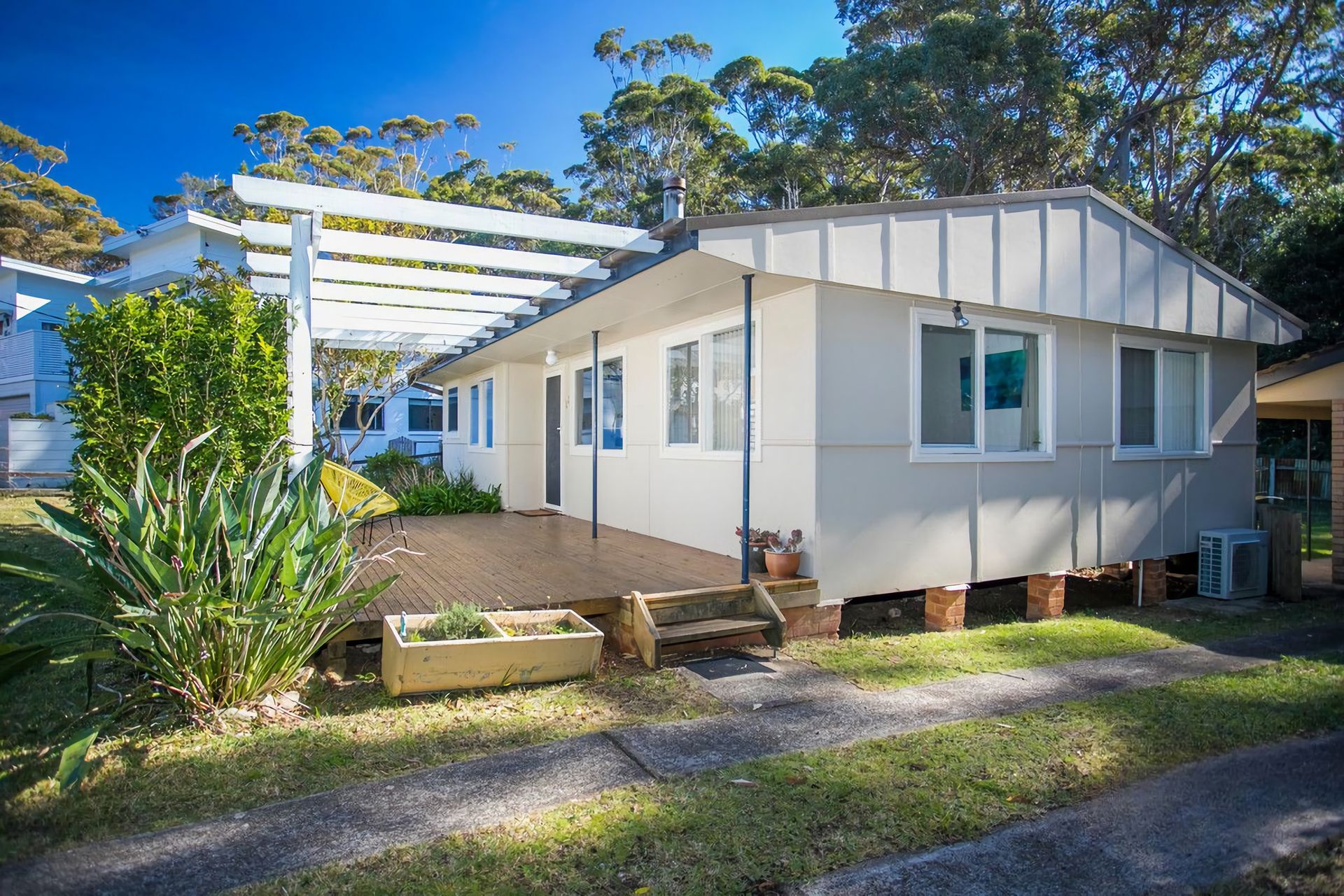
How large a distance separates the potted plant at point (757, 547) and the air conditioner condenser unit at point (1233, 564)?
5.00m

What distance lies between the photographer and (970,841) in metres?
2.85

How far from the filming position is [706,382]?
24.2 ft

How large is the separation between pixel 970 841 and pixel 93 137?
38933mm

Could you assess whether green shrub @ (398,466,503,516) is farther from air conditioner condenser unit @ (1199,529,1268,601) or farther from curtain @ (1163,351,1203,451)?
air conditioner condenser unit @ (1199,529,1268,601)

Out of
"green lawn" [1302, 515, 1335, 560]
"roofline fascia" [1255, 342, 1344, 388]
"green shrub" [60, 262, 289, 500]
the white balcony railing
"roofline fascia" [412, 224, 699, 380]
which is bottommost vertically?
"green lawn" [1302, 515, 1335, 560]

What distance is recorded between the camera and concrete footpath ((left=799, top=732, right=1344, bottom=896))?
2590 mm

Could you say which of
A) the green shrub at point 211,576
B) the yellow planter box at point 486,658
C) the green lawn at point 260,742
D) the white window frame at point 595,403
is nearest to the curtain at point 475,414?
the white window frame at point 595,403

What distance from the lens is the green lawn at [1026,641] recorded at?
5.22m

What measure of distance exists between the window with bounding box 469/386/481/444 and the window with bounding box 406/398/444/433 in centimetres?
1196

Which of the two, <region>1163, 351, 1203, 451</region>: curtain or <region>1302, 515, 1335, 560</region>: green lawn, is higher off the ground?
<region>1163, 351, 1203, 451</region>: curtain

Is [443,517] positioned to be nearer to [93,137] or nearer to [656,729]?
[656,729]

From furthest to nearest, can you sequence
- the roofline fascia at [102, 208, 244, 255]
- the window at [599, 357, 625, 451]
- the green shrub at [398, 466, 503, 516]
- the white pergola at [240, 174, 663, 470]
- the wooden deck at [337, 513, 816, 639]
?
the roofline fascia at [102, 208, 244, 255]
the green shrub at [398, 466, 503, 516]
the window at [599, 357, 625, 451]
the wooden deck at [337, 513, 816, 639]
the white pergola at [240, 174, 663, 470]

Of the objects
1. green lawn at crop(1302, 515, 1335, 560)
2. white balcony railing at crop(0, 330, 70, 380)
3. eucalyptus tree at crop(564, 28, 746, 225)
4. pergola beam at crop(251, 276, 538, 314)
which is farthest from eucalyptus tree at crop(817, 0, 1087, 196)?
white balcony railing at crop(0, 330, 70, 380)

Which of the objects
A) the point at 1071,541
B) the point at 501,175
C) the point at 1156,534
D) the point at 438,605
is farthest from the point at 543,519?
the point at 501,175
